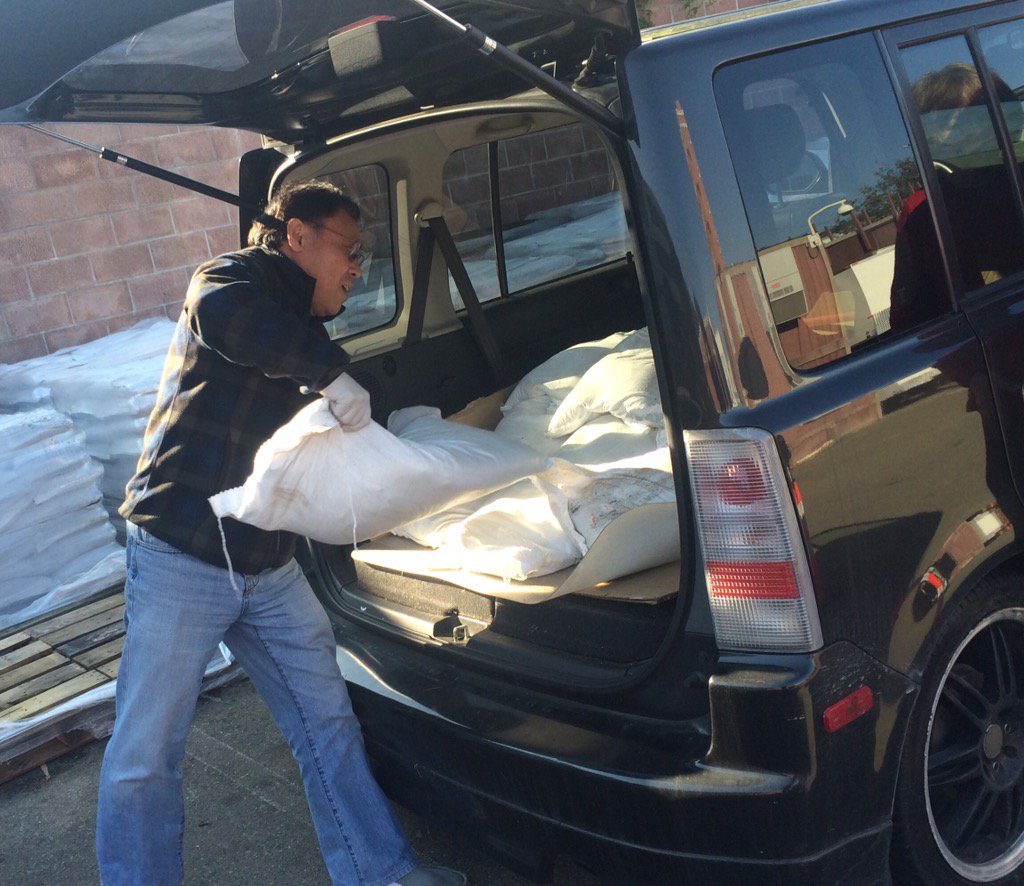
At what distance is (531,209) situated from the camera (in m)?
4.23

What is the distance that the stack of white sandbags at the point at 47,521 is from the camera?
4867 millimetres

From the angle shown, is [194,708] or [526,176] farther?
[526,176]

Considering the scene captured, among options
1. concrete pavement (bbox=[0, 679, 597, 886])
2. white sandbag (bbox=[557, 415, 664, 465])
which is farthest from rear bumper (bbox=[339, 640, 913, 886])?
white sandbag (bbox=[557, 415, 664, 465])

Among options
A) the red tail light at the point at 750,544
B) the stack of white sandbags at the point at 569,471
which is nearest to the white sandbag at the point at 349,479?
the stack of white sandbags at the point at 569,471

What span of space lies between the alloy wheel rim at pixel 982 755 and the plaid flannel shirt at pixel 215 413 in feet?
5.15

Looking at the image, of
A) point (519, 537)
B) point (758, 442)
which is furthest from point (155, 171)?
point (758, 442)

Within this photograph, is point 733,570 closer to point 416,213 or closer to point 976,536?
point 976,536

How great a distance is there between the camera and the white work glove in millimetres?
2617

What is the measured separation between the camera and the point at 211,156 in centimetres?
705

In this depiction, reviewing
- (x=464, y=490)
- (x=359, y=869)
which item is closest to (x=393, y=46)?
(x=464, y=490)

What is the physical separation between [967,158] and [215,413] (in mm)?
1832

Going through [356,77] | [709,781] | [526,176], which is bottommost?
[709,781]

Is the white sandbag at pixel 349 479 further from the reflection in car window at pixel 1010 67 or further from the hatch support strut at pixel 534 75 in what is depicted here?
the reflection in car window at pixel 1010 67

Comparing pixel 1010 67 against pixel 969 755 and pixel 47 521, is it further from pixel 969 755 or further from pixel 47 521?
pixel 47 521
